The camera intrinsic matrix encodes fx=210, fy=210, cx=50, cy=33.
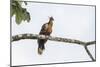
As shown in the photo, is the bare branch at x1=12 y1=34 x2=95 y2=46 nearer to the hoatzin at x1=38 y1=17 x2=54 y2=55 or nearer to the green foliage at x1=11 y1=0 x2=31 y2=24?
the hoatzin at x1=38 y1=17 x2=54 y2=55

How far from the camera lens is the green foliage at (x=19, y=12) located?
2273 mm

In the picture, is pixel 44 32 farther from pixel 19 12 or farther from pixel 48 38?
pixel 19 12

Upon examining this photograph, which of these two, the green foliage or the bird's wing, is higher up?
the green foliage

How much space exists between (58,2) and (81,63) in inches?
31.5

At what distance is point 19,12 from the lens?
90.6 inches

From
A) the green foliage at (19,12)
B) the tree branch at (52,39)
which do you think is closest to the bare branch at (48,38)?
the tree branch at (52,39)

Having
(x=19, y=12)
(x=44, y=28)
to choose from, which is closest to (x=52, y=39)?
(x=44, y=28)

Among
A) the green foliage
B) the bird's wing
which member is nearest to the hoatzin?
the bird's wing

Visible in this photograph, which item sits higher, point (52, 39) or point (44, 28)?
point (44, 28)

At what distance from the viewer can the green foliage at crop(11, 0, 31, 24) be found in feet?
7.46

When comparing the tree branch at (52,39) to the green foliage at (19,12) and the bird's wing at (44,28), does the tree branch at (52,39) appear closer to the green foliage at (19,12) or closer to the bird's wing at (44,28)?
the bird's wing at (44,28)

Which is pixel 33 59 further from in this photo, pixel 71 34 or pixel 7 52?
pixel 71 34

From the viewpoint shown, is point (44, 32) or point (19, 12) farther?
point (44, 32)
